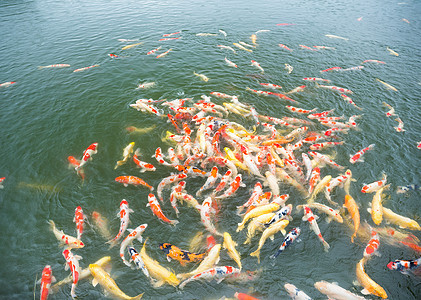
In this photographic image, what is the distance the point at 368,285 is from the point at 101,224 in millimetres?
7343

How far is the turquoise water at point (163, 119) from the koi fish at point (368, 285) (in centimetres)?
20

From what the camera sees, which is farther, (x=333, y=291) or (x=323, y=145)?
(x=323, y=145)

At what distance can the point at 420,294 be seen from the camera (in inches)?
216

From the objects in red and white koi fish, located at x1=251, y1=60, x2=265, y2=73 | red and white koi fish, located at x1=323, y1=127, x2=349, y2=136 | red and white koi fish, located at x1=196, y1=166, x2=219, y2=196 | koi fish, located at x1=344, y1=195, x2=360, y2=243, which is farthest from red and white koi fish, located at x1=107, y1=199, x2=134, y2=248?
red and white koi fish, located at x1=251, y1=60, x2=265, y2=73

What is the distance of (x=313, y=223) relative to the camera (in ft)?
21.7

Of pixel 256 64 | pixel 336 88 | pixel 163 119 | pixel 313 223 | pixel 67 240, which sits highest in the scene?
pixel 256 64

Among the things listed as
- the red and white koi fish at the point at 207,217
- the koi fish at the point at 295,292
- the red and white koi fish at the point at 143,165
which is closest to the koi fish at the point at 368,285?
the koi fish at the point at 295,292

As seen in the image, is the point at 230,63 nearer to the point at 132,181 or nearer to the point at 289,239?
the point at 132,181

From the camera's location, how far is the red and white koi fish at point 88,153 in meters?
8.80

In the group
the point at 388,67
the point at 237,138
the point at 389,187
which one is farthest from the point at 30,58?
the point at 388,67

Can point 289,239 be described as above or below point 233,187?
below

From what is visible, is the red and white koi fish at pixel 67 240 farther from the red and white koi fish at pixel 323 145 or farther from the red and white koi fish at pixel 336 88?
the red and white koi fish at pixel 336 88

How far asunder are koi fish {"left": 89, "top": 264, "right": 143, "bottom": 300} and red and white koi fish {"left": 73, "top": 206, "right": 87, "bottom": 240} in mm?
1319

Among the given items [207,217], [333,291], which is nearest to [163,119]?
[207,217]
